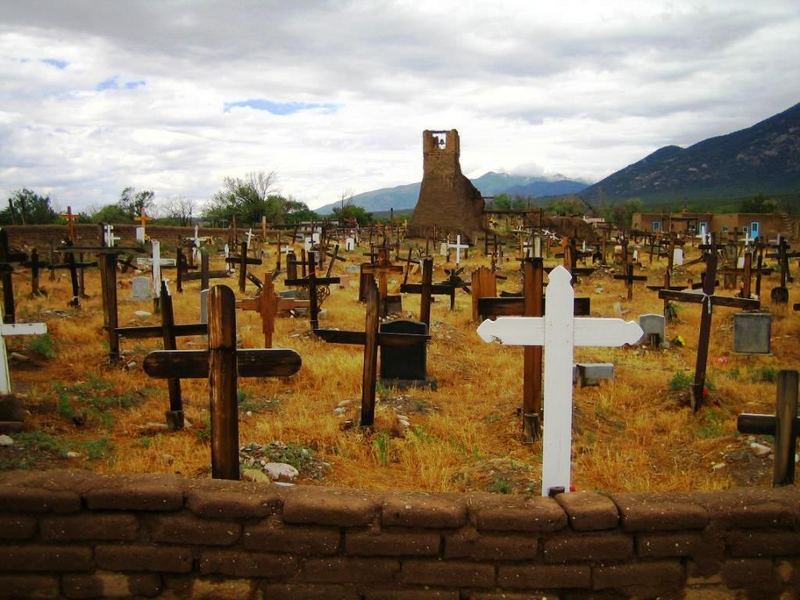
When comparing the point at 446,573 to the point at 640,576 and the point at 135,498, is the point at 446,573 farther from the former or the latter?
the point at 135,498

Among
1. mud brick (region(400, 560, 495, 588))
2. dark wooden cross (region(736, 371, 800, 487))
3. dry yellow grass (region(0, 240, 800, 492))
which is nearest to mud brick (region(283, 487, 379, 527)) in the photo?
mud brick (region(400, 560, 495, 588))

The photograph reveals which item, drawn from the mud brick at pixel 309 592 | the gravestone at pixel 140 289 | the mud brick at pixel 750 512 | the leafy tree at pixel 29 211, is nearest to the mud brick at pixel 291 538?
the mud brick at pixel 309 592

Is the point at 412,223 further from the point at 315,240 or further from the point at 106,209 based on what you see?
the point at 106,209

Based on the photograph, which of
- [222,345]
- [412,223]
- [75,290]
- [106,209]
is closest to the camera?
[222,345]

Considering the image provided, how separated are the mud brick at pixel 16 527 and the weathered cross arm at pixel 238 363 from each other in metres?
1.02

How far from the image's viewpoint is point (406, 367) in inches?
400

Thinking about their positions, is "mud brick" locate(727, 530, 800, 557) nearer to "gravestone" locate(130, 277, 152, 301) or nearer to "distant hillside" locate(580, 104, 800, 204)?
"gravestone" locate(130, 277, 152, 301)

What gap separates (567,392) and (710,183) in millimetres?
149021

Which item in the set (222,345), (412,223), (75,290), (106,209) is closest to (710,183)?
(412,223)

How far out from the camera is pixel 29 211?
4953cm

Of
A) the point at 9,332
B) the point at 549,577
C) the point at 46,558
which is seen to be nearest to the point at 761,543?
the point at 549,577

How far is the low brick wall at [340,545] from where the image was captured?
11.1ft

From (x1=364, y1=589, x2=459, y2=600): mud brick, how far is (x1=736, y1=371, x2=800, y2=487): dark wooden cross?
2.12m

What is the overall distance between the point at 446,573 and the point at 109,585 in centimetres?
176
